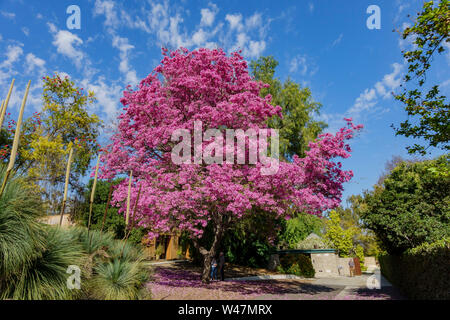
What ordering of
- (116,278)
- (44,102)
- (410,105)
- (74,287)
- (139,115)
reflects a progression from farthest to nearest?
(44,102), (139,115), (410,105), (116,278), (74,287)

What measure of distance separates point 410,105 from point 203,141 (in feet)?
25.2

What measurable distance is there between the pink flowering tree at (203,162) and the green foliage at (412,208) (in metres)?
2.59

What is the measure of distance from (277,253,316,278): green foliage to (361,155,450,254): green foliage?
10.2 metres

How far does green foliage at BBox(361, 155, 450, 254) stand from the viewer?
455 inches

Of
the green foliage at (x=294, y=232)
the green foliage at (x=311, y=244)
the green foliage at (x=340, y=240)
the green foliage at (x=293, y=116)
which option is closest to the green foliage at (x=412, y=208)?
the green foliage at (x=293, y=116)

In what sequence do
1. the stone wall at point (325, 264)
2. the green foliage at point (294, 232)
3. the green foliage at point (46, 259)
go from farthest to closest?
the green foliage at point (294, 232), the stone wall at point (325, 264), the green foliage at point (46, 259)

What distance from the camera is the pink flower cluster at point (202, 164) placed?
36.9ft

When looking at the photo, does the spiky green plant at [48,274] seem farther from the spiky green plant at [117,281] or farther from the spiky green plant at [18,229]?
the spiky green plant at [117,281]

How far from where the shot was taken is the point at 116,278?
19.4ft

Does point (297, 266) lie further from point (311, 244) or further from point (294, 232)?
point (294, 232)

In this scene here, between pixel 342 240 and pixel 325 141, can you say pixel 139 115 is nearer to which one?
pixel 325 141

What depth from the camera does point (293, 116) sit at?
2384cm

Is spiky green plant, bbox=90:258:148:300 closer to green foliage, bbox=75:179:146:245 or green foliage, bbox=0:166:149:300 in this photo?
green foliage, bbox=0:166:149:300

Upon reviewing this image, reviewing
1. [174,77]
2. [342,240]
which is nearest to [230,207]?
[174,77]
